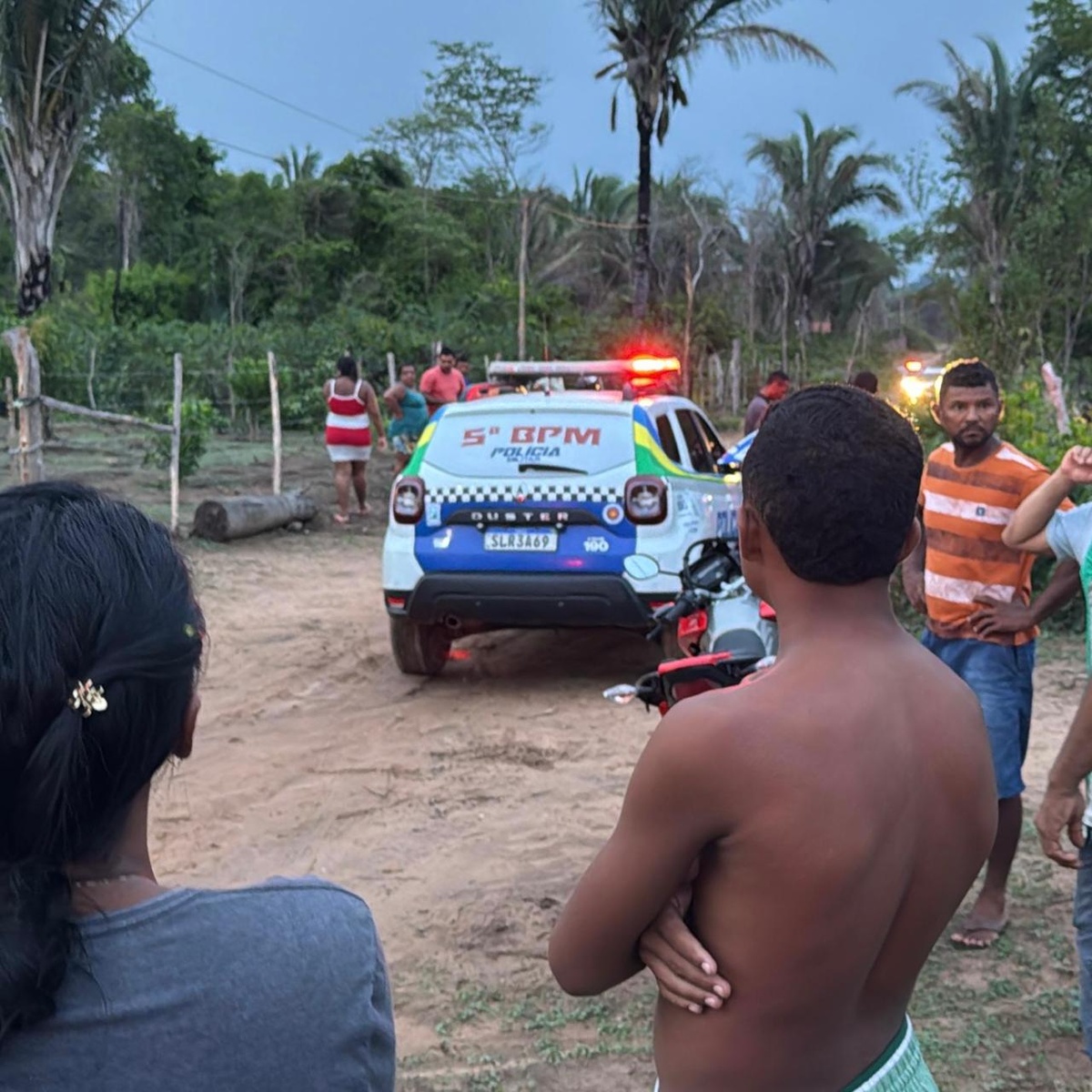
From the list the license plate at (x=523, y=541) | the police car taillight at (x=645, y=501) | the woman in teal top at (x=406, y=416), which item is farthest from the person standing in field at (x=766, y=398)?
the license plate at (x=523, y=541)

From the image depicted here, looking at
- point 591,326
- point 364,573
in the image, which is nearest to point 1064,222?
point 591,326

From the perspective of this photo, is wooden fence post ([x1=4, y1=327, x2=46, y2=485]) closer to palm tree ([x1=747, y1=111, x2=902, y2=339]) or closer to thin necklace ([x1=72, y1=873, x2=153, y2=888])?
thin necklace ([x1=72, y1=873, x2=153, y2=888])

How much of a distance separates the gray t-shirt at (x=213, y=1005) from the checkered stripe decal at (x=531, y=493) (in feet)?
17.3

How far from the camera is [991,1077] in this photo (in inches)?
130

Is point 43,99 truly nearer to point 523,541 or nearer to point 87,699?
point 523,541

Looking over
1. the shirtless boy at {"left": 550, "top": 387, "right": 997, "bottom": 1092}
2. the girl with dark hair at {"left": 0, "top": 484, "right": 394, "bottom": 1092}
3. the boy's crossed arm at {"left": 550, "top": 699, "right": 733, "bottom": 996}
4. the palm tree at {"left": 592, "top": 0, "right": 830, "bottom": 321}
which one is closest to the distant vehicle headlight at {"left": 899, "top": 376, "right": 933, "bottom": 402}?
the palm tree at {"left": 592, "top": 0, "right": 830, "bottom": 321}

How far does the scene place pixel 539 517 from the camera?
646cm

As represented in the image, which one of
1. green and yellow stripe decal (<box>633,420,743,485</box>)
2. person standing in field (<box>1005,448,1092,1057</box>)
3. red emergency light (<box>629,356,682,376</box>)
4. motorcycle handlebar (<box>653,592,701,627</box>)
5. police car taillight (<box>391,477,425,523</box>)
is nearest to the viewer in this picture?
person standing in field (<box>1005,448,1092,1057</box>)

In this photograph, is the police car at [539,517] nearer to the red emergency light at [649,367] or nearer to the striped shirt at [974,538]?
the red emergency light at [649,367]

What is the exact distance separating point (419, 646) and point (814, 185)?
37946 millimetres

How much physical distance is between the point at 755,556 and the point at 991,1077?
2.30 m

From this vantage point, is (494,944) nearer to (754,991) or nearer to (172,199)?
(754,991)

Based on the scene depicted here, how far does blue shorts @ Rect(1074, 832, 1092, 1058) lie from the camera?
8.71ft

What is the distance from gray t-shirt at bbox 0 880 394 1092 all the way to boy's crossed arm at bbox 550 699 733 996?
1.50 feet
